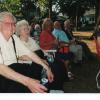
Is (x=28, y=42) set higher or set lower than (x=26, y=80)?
lower

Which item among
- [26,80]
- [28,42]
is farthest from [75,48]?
[26,80]

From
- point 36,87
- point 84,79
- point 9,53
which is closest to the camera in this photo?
point 36,87

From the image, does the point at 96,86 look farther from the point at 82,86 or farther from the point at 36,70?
the point at 36,70

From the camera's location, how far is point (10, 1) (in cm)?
1597

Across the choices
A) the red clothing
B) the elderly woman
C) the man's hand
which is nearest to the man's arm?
the man's hand

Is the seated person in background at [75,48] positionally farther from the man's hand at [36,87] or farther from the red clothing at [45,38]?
the man's hand at [36,87]

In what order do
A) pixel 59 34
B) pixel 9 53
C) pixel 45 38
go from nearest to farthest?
1. pixel 9 53
2. pixel 45 38
3. pixel 59 34

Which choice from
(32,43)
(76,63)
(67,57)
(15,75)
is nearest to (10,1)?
(76,63)

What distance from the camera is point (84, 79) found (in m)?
7.39

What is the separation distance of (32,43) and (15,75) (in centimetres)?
230

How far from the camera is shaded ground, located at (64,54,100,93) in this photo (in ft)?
20.7

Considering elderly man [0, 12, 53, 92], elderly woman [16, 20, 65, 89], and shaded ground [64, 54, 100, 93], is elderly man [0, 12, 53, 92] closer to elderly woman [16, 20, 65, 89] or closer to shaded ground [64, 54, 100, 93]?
elderly woman [16, 20, 65, 89]

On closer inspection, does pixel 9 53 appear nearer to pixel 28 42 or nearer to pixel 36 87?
pixel 36 87

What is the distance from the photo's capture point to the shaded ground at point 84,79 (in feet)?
20.7
